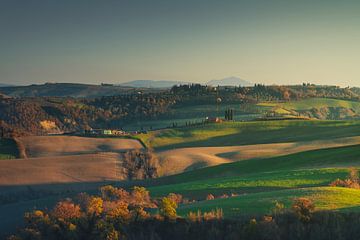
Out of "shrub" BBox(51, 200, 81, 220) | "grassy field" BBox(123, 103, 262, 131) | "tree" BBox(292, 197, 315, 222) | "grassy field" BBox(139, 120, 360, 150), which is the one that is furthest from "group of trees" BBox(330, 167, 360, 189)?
"grassy field" BBox(123, 103, 262, 131)

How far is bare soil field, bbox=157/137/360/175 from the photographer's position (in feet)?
222

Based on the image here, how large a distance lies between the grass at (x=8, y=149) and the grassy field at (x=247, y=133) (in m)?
20.6

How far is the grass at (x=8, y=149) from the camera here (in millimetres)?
79806

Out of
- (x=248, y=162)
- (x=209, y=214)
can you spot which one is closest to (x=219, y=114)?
(x=248, y=162)

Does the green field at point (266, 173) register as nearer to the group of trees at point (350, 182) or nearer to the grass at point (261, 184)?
the grass at point (261, 184)

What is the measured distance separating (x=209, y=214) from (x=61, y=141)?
229ft

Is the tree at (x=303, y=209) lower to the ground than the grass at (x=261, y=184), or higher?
higher

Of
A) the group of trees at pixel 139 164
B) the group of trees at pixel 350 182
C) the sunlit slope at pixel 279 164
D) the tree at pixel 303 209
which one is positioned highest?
the tree at pixel 303 209

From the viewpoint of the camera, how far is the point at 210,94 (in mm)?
196750

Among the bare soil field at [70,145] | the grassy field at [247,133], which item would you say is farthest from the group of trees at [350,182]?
the grassy field at [247,133]

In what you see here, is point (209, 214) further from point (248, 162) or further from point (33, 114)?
point (33, 114)

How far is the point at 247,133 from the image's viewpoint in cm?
10312

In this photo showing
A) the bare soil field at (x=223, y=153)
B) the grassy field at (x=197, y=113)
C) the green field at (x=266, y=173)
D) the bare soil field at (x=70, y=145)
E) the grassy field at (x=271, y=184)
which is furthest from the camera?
the grassy field at (x=197, y=113)

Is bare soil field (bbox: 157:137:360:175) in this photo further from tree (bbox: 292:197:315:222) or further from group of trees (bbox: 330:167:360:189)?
tree (bbox: 292:197:315:222)
